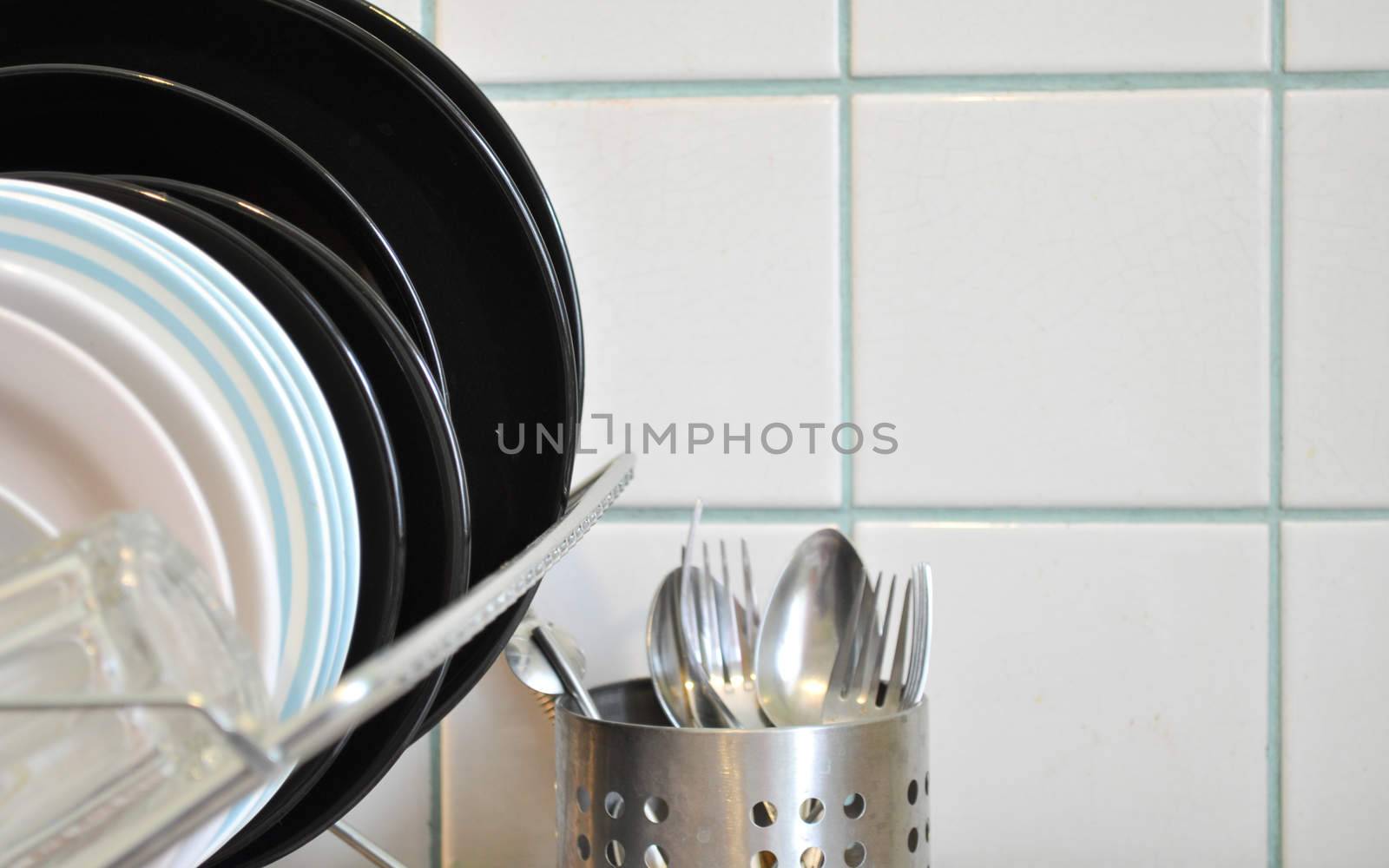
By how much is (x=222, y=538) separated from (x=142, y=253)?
0.07 meters

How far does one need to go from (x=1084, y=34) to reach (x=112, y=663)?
49 cm

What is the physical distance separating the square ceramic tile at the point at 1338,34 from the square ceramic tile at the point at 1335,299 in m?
0.01

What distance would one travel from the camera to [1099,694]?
51 centimetres

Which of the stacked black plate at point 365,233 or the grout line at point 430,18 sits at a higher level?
the grout line at point 430,18

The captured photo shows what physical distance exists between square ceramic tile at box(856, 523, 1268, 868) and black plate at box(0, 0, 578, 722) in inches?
8.8

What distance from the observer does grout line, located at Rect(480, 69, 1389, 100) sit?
51cm

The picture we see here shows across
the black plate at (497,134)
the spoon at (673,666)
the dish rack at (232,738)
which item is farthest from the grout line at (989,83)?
the dish rack at (232,738)

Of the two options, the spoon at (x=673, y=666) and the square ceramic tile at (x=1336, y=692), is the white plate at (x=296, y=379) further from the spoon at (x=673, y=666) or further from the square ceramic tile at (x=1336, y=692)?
the square ceramic tile at (x=1336, y=692)

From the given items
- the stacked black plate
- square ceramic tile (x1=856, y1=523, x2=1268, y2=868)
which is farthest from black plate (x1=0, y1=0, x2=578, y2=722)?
square ceramic tile (x1=856, y1=523, x2=1268, y2=868)

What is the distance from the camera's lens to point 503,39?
51 cm

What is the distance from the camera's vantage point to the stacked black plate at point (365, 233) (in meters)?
0.28

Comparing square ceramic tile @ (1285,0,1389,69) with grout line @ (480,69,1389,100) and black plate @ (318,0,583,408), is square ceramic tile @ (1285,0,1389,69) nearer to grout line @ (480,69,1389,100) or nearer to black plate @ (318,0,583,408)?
grout line @ (480,69,1389,100)

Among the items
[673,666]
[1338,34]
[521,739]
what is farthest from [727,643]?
[1338,34]

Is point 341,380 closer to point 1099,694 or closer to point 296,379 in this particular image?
point 296,379
